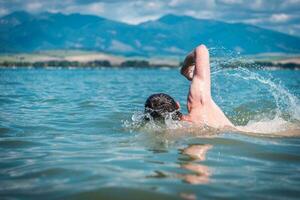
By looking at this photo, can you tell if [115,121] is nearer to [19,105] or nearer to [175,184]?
[19,105]

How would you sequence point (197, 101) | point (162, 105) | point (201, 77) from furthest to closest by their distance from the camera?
point (162, 105)
point (197, 101)
point (201, 77)

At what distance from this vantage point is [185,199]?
16.6ft

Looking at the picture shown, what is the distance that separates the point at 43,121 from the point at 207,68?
582 cm

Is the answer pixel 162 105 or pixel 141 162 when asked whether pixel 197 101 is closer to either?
pixel 162 105

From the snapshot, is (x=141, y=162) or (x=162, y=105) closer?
(x=141, y=162)

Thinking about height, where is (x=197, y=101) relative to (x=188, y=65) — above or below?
below

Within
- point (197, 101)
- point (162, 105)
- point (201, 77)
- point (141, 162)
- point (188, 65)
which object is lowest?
point (141, 162)

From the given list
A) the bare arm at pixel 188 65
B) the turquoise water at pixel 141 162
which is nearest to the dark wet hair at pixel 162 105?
the turquoise water at pixel 141 162

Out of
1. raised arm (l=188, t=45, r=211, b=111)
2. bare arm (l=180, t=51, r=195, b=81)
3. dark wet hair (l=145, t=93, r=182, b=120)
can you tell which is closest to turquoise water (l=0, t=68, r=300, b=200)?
dark wet hair (l=145, t=93, r=182, b=120)

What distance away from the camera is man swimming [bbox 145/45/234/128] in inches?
323

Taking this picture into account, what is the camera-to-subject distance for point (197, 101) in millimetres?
8406

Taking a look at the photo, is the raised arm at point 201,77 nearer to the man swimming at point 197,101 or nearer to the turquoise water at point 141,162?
the man swimming at point 197,101

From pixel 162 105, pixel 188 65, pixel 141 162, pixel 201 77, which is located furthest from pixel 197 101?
pixel 141 162

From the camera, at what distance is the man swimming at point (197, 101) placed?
8.20 metres
